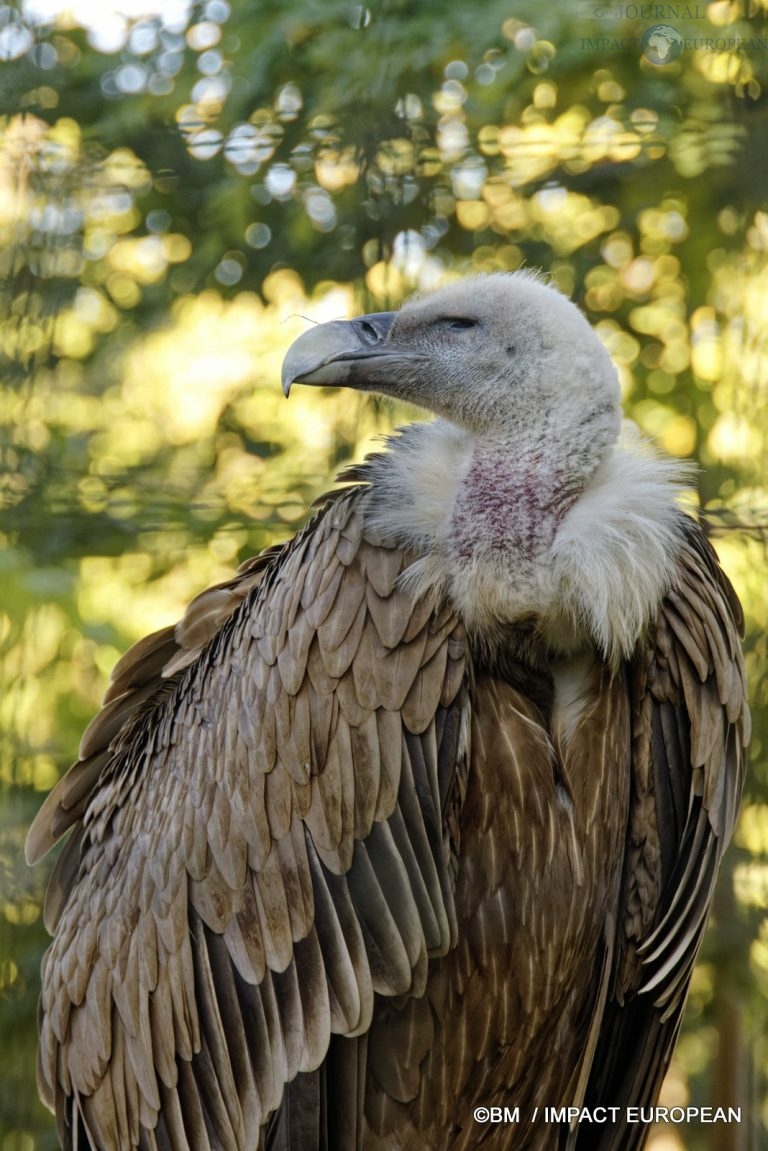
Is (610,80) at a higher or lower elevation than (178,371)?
higher

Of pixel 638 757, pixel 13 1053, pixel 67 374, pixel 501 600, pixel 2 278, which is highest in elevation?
pixel 2 278

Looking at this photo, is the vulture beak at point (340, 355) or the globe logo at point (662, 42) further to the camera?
the globe logo at point (662, 42)

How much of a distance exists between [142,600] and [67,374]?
0.85m

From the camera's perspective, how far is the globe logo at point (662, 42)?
4555 mm

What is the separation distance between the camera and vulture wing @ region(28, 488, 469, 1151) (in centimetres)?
236

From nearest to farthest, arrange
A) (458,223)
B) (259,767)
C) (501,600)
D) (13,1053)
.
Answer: (501,600) < (259,767) < (13,1053) < (458,223)

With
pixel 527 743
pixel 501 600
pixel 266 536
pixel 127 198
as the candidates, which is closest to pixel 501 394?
pixel 501 600

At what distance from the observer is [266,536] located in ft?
14.9

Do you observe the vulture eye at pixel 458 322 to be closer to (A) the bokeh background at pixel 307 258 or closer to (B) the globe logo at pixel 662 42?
(A) the bokeh background at pixel 307 258

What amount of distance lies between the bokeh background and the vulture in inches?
69.4

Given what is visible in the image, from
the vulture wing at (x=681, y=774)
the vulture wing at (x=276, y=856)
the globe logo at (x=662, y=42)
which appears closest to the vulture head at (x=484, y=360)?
the vulture wing at (x=276, y=856)

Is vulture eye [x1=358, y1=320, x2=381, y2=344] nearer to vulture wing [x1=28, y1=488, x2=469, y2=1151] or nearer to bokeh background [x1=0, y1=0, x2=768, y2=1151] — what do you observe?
vulture wing [x1=28, y1=488, x2=469, y2=1151]

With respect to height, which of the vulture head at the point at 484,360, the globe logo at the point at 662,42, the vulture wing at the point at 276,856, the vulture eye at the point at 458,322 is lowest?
the vulture wing at the point at 276,856

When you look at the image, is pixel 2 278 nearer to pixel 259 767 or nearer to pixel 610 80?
pixel 610 80
